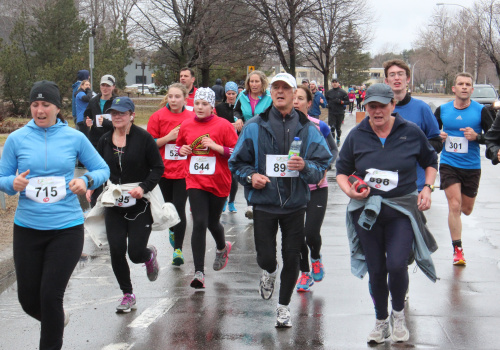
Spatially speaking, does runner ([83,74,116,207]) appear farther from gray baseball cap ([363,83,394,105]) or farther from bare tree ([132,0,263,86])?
bare tree ([132,0,263,86])

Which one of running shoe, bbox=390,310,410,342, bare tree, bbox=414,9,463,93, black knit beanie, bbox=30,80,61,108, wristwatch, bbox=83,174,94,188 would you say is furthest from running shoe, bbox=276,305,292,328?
bare tree, bbox=414,9,463,93

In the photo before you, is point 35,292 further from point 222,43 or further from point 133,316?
point 222,43

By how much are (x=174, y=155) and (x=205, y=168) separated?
1010 mm

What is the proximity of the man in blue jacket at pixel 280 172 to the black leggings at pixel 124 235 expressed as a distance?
111 centimetres

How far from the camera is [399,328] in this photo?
5379mm

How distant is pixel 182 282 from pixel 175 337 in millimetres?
1854

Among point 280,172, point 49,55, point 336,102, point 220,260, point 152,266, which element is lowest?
point 220,260

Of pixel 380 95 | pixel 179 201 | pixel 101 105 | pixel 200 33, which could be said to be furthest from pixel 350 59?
pixel 380 95

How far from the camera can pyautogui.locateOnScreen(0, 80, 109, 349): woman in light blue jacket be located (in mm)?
4805

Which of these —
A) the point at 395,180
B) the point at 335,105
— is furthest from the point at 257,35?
the point at 395,180

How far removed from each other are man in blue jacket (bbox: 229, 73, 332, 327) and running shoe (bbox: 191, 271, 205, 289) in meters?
1.24

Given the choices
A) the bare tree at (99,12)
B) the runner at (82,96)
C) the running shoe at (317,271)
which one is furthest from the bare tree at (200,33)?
the running shoe at (317,271)

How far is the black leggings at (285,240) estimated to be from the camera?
5793 millimetres

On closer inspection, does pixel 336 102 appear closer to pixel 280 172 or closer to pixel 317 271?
pixel 317 271
